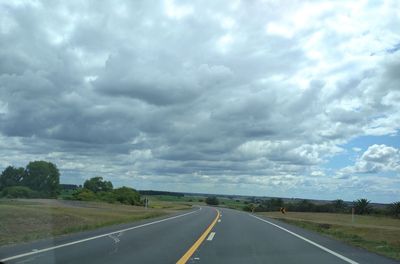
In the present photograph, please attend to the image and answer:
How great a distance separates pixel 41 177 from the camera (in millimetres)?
104500

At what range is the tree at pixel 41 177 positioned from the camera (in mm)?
104000

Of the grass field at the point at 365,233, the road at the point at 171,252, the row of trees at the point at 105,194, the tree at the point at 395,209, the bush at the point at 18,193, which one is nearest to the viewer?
the road at the point at 171,252

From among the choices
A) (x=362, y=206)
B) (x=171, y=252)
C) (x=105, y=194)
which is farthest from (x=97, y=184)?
(x=171, y=252)

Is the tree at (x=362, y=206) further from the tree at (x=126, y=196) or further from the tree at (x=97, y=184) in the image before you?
the tree at (x=97, y=184)

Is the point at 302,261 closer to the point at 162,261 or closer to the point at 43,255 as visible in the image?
the point at 162,261

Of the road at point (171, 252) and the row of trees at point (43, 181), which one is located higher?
the row of trees at point (43, 181)

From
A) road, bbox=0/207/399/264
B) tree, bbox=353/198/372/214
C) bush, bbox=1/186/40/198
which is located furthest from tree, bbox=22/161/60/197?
road, bbox=0/207/399/264

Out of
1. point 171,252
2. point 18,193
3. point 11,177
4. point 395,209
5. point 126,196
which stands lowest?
point 171,252

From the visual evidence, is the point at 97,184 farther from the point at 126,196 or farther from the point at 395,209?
the point at 395,209

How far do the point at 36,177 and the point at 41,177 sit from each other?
1016 mm

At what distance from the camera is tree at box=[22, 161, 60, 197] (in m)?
104

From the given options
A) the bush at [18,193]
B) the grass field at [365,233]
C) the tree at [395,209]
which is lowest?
the grass field at [365,233]

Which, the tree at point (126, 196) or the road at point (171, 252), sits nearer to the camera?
the road at point (171, 252)

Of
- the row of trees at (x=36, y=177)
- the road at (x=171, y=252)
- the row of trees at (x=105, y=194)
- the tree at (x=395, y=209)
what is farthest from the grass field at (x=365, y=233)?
the row of trees at (x=36, y=177)
